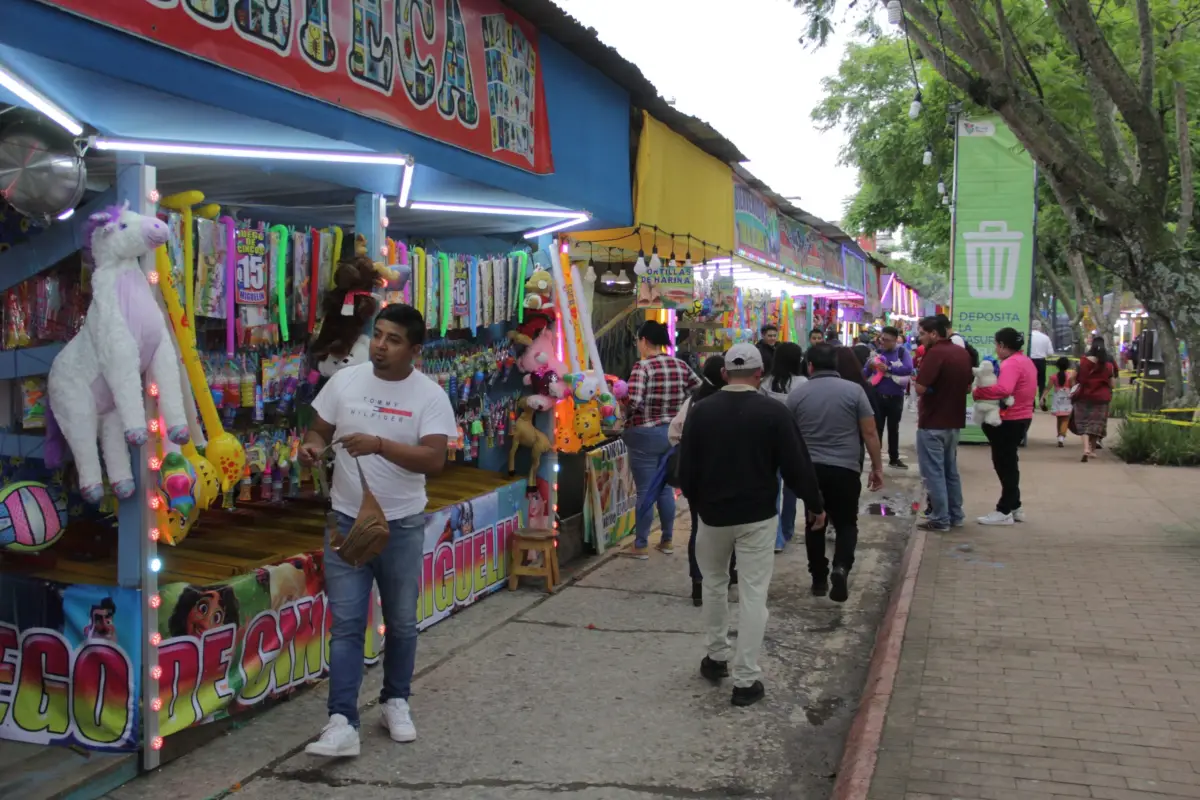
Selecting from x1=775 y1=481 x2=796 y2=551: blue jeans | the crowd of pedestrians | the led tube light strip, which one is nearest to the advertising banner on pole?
the crowd of pedestrians

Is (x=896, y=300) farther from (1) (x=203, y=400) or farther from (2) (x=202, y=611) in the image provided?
(2) (x=202, y=611)

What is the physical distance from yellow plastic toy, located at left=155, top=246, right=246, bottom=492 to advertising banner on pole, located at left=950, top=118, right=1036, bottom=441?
13.3 metres

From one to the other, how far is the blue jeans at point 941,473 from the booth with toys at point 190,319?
4575 mm

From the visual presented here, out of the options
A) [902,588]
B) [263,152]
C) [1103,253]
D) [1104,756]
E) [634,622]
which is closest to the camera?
[1104,756]

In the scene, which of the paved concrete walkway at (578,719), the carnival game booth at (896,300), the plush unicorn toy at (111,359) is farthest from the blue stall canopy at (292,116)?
the carnival game booth at (896,300)

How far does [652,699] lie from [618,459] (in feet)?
13.3

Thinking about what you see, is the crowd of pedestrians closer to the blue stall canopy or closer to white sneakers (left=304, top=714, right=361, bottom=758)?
the blue stall canopy

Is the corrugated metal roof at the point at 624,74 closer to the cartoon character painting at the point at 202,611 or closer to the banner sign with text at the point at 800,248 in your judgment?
the banner sign with text at the point at 800,248

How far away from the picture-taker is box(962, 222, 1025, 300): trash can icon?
51.3 feet

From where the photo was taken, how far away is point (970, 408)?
1612cm

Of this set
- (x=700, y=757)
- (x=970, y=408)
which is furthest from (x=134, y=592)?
(x=970, y=408)

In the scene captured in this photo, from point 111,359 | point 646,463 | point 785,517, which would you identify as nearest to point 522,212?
point 646,463

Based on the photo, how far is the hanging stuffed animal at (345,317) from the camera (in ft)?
17.7

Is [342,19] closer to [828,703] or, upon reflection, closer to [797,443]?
[797,443]
